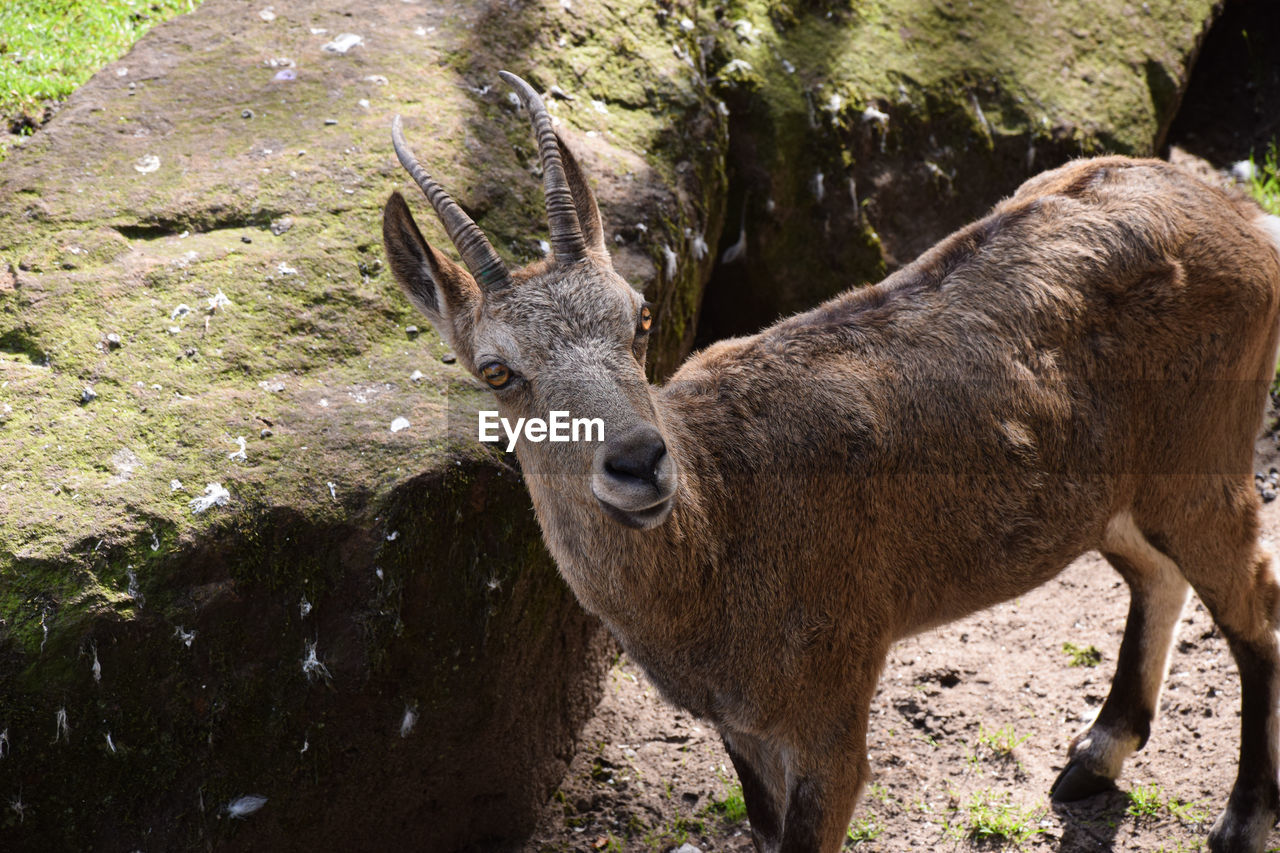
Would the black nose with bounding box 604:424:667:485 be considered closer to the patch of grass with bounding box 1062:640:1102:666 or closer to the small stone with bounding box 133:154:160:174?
the small stone with bounding box 133:154:160:174

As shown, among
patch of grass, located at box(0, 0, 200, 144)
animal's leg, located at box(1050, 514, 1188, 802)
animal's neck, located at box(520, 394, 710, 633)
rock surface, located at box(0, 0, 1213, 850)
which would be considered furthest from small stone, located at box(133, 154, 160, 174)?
animal's leg, located at box(1050, 514, 1188, 802)

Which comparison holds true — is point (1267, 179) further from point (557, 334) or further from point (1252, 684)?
point (557, 334)

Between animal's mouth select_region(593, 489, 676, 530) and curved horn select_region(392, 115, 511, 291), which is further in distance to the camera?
curved horn select_region(392, 115, 511, 291)

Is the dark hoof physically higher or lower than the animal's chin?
lower

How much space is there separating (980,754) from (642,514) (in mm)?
2905

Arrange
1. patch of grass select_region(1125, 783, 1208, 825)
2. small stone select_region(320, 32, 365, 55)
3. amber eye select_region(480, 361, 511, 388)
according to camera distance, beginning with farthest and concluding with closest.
→ small stone select_region(320, 32, 365, 55), patch of grass select_region(1125, 783, 1208, 825), amber eye select_region(480, 361, 511, 388)

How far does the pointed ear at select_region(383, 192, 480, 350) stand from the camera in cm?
382

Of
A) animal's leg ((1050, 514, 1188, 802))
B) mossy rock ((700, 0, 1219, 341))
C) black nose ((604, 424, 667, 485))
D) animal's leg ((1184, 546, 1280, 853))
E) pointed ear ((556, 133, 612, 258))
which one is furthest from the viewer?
mossy rock ((700, 0, 1219, 341))

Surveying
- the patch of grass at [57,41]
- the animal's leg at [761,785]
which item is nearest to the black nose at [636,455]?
the animal's leg at [761,785]

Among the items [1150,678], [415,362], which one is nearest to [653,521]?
[415,362]

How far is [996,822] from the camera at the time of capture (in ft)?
16.1

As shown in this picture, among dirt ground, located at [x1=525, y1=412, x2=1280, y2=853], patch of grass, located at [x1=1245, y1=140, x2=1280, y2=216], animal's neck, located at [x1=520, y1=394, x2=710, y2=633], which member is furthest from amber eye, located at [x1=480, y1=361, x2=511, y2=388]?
patch of grass, located at [x1=1245, y1=140, x2=1280, y2=216]

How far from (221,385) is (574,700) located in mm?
2206

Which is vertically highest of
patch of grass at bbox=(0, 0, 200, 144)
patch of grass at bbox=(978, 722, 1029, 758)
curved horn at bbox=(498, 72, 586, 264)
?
curved horn at bbox=(498, 72, 586, 264)
